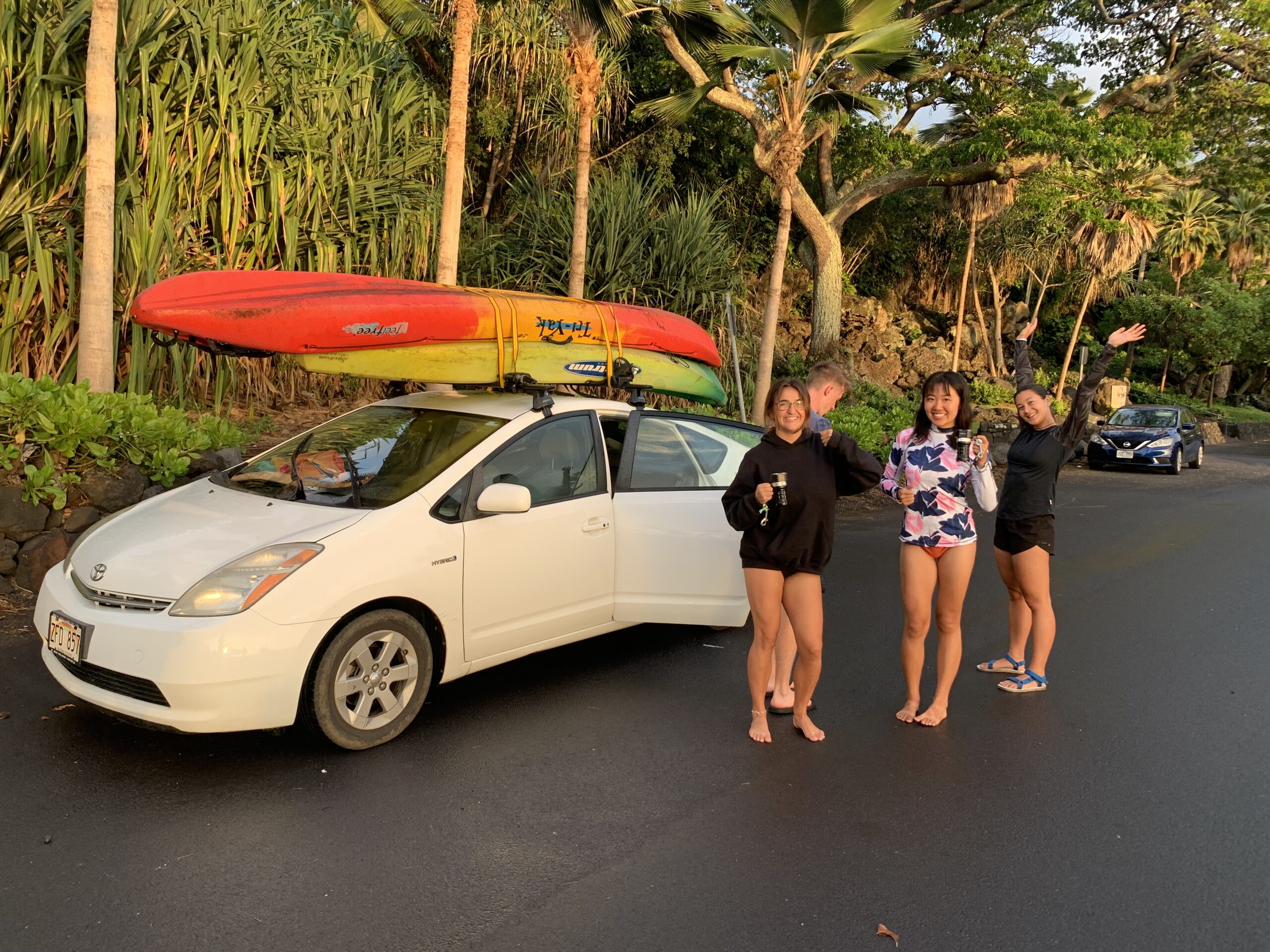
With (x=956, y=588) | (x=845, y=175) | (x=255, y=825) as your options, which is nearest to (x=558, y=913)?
(x=255, y=825)

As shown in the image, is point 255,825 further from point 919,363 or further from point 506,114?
point 919,363

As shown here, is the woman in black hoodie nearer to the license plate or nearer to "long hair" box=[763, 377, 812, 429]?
"long hair" box=[763, 377, 812, 429]

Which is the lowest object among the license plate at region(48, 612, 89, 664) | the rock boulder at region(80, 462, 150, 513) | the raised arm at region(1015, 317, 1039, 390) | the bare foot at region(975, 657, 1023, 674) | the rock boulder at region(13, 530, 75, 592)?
the bare foot at region(975, 657, 1023, 674)

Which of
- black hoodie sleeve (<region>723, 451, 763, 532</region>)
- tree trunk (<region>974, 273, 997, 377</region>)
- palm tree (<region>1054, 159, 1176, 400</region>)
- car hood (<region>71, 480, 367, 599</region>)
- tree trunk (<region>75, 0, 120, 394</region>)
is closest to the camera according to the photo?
car hood (<region>71, 480, 367, 599</region>)

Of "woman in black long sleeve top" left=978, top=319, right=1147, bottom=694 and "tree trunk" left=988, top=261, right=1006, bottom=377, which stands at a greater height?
"tree trunk" left=988, top=261, right=1006, bottom=377

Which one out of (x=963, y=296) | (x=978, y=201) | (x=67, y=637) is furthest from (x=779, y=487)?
(x=963, y=296)

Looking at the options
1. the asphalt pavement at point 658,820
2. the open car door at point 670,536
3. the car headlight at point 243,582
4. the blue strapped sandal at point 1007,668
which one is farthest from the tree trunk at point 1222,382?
the car headlight at point 243,582

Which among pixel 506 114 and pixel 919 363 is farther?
pixel 919 363

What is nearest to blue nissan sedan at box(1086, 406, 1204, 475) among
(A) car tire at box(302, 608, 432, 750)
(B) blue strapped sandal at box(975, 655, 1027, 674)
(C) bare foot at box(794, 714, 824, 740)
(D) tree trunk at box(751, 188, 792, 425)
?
(D) tree trunk at box(751, 188, 792, 425)

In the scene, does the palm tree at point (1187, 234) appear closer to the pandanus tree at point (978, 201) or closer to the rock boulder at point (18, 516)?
the pandanus tree at point (978, 201)

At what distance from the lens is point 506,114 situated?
15070 millimetres

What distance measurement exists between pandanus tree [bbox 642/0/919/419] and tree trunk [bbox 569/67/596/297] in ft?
6.31

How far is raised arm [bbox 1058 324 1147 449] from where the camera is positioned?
5023 millimetres

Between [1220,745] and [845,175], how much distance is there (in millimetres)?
18591
